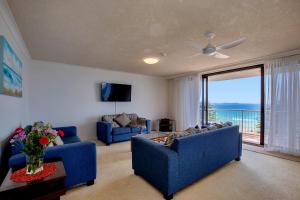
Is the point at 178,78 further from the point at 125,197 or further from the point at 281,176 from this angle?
the point at 125,197

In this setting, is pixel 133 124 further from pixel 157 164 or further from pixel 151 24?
pixel 151 24

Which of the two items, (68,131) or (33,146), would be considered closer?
(33,146)

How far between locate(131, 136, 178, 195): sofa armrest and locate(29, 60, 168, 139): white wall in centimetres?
290

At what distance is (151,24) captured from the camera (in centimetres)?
221

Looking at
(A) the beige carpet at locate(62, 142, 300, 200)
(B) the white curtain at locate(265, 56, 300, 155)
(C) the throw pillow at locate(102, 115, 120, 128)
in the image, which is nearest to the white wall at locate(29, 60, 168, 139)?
(C) the throw pillow at locate(102, 115, 120, 128)

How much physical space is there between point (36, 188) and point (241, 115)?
617 centimetres

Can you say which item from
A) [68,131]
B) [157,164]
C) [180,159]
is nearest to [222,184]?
[180,159]

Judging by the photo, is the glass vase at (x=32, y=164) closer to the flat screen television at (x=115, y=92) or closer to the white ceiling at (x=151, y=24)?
the white ceiling at (x=151, y=24)

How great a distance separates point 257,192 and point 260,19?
2414 millimetres

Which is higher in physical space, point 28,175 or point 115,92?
→ point 115,92

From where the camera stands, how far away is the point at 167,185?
1.93 meters

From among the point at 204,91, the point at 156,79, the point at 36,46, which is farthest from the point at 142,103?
the point at 36,46

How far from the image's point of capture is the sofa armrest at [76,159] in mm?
1981

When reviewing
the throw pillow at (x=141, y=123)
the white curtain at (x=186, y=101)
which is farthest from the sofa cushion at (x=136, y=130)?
the white curtain at (x=186, y=101)
